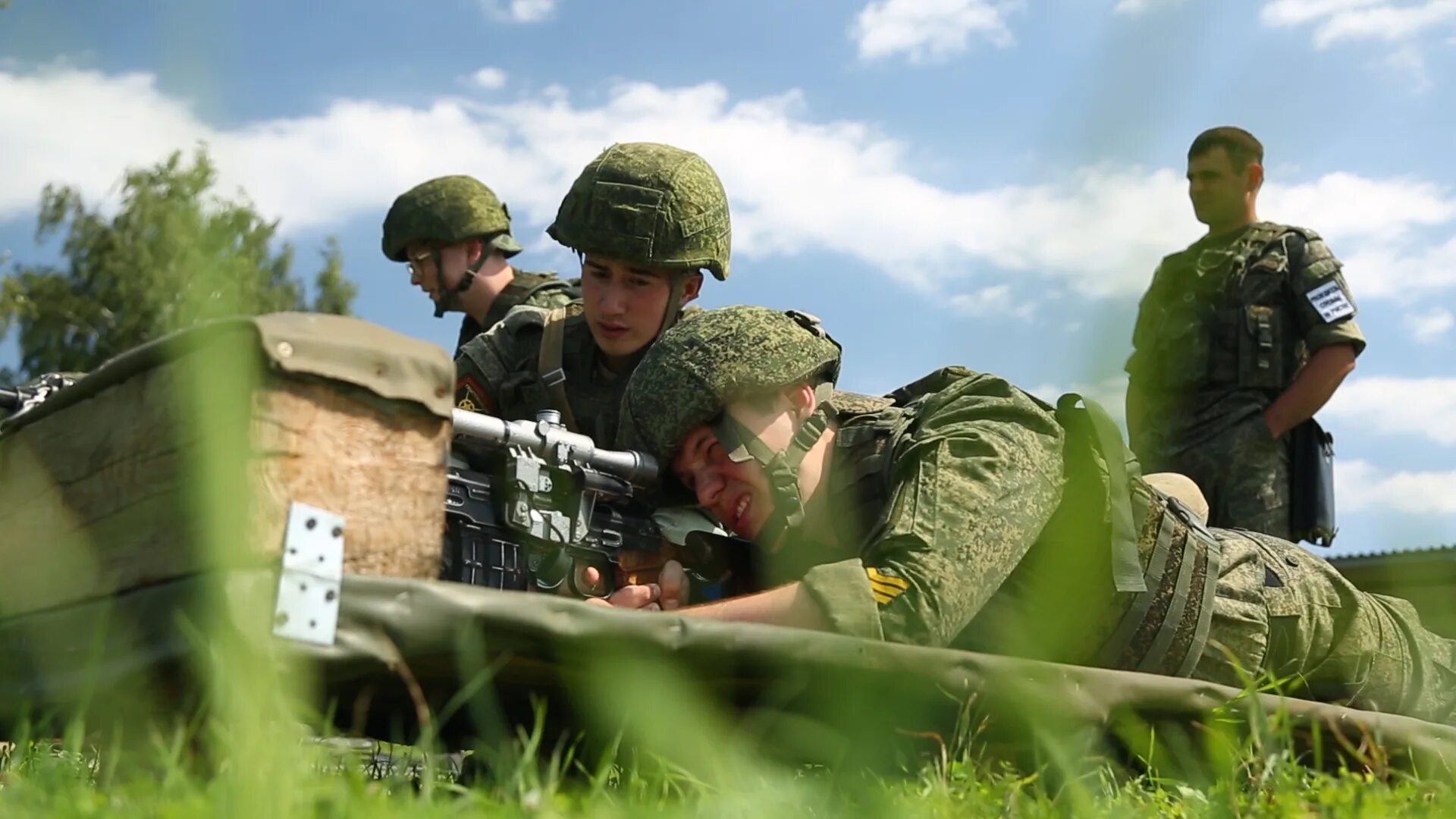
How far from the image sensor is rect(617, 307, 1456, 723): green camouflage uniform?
2.60 meters

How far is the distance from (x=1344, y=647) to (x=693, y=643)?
1.92 meters

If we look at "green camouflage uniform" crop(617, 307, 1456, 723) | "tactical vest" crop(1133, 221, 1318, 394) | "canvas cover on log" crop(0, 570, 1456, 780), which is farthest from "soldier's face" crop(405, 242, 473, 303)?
"canvas cover on log" crop(0, 570, 1456, 780)

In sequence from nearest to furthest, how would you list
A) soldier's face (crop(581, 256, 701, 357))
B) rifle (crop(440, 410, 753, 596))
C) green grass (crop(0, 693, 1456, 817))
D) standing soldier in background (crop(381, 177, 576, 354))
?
green grass (crop(0, 693, 1456, 817)), rifle (crop(440, 410, 753, 596)), soldier's face (crop(581, 256, 701, 357)), standing soldier in background (crop(381, 177, 576, 354))

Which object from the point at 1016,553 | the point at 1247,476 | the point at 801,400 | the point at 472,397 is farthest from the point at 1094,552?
the point at 1247,476

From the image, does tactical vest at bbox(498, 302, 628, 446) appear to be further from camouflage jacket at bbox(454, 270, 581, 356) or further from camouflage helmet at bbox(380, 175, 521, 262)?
camouflage helmet at bbox(380, 175, 521, 262)

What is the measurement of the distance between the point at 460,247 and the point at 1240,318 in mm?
3198

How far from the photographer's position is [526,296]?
5.93m

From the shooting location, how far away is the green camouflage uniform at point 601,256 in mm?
4531

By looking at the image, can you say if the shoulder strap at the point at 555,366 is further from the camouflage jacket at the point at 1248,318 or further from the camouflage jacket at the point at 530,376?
the camouflage jacket at the point at 1248,318

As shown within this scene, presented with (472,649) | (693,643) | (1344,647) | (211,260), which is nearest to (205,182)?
(211,260)

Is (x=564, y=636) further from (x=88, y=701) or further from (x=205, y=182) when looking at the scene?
(x=205, y=182)

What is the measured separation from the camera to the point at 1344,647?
3.33 metres

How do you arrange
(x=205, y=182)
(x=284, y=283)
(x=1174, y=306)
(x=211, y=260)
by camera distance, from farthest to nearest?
(x=284, y=283), (x=1174, y=306), (x=205, y=182), (x=211, y=260)

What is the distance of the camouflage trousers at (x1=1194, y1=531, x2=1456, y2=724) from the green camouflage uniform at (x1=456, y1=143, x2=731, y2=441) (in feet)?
6.24
